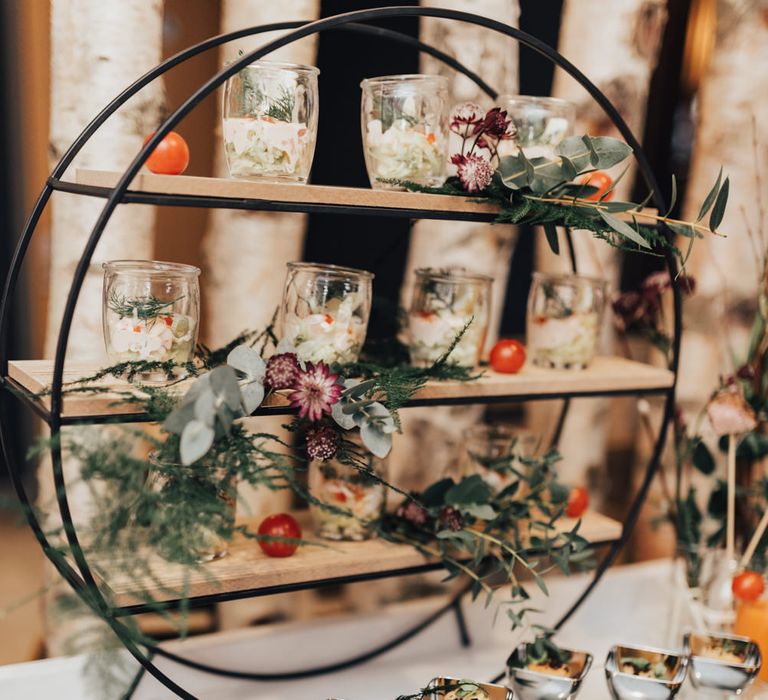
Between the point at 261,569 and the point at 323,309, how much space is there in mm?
400

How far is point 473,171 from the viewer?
4.28ft

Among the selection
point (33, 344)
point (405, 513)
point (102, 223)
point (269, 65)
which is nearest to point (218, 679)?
point (405, 513)

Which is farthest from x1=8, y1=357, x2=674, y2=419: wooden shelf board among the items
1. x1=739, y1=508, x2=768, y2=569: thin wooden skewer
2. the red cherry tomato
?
x1=739, y1=508, x2=768, y2=569: thin wooden skewer

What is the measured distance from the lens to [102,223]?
3.49 ft

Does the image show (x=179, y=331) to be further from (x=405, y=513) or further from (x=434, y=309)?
(x=405, y=513)

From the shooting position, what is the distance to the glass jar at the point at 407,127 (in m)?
1.31

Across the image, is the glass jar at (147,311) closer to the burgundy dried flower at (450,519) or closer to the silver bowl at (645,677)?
the burgundy dried flower at (450,519)

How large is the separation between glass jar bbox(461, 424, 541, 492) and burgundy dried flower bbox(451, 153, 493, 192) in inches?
20.0

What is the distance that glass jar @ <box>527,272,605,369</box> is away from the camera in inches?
61.4

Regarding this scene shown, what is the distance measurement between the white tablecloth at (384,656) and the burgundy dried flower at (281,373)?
620 mm

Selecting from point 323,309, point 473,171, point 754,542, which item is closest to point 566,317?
point 473,171

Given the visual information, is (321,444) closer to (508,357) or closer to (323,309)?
(323,309)

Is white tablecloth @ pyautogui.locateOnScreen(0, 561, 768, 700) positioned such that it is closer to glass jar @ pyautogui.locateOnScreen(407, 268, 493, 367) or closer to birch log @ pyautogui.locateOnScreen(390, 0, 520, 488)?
birch log @ pyautogui.locateOnScreen(390, 0, 520, 488)

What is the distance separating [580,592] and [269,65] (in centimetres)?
134
